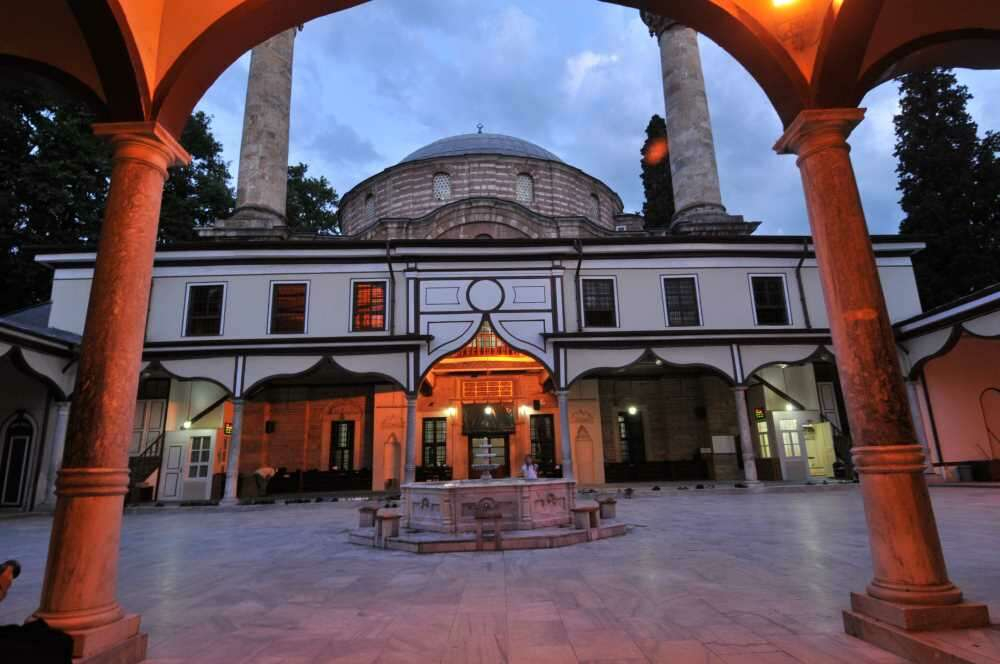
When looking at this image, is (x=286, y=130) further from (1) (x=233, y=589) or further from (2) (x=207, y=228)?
(1) (x=233, y=589)

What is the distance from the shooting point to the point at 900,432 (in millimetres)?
3723

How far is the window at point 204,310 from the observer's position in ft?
54.2

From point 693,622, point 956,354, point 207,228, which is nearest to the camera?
point 693,622

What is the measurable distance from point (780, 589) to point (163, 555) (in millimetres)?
7674

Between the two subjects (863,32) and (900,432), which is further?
(863,32)

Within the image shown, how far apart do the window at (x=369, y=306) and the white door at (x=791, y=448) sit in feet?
45.7

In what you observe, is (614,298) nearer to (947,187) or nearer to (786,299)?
(786,299)

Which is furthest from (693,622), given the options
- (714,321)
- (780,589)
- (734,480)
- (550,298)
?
(734,480)

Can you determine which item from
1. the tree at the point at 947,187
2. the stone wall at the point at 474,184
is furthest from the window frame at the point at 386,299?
the tree at the point at 947,187

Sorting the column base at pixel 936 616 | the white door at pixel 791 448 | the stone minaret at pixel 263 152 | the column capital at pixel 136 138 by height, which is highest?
the stone minaret at pixel 263 152

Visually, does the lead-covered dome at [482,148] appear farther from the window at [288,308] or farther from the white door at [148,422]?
the white door at [148,422]

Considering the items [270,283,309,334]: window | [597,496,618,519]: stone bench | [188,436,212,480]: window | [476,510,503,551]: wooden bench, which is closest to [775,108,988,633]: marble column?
[476,510,503,551]: wooden bench

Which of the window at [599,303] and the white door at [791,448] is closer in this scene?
the window at [599,303]

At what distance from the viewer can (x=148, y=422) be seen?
17.9 meters
